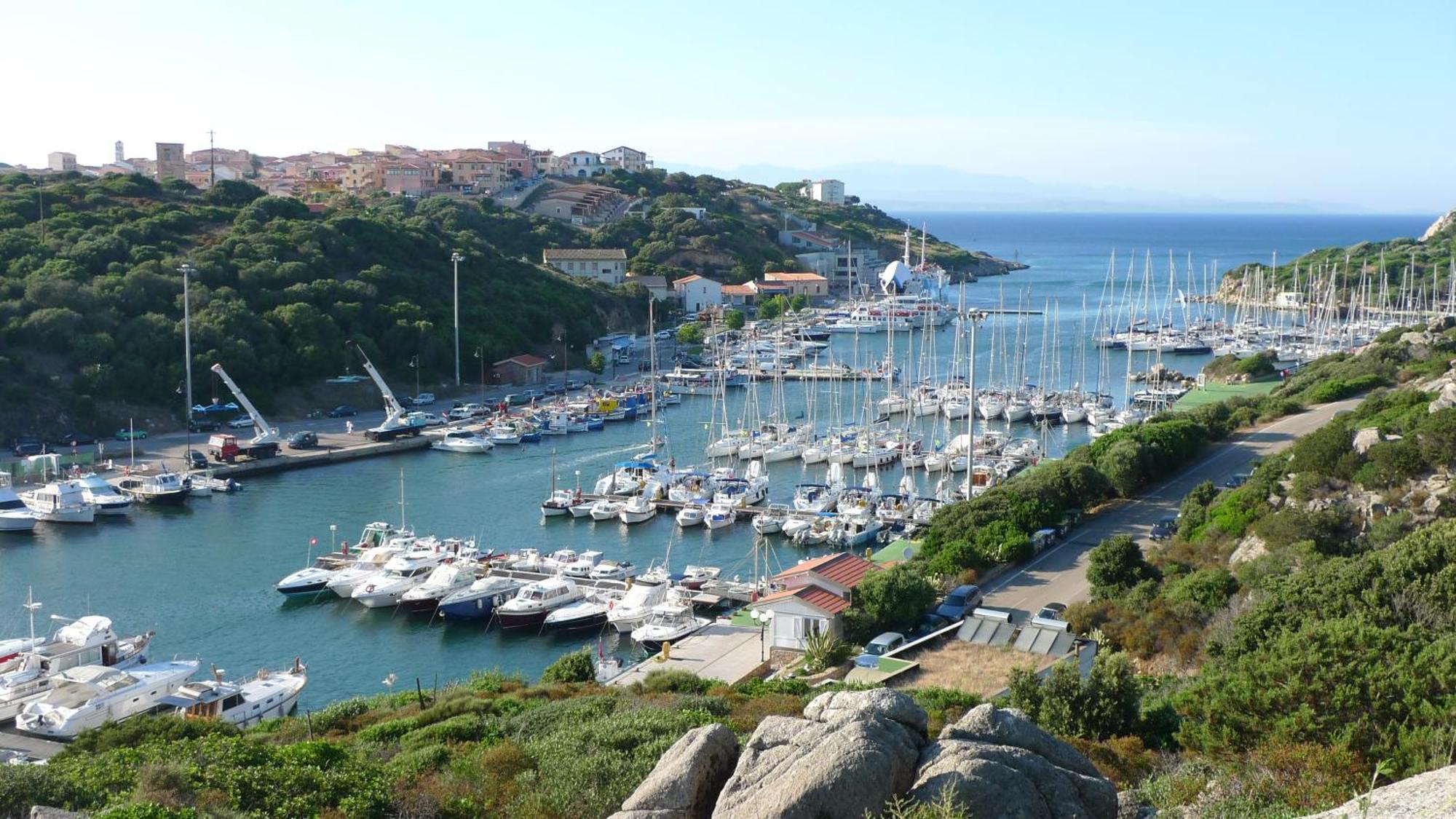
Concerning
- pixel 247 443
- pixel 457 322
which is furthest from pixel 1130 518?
pixel 457 322

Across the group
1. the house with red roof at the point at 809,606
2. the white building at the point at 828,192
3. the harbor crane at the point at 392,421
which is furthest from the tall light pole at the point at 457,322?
the white building at the point at 828,192

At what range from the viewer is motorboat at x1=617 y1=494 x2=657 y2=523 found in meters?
27.9

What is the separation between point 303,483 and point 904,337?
39868 millimetres

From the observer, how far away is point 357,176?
8475 centimetres

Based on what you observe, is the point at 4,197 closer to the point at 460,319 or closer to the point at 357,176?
the point at 460,319

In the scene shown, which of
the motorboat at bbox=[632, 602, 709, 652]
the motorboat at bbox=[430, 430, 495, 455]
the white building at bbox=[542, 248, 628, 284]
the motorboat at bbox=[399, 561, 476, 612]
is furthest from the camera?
the white building at bbox=[542, 248, 628, 284]

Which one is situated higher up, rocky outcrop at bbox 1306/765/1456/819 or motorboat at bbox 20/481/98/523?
rocky outcrop at bbox 1306/765/1456/819

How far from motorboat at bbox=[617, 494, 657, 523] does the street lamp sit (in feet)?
31.2

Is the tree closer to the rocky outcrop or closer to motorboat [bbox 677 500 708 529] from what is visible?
the rocky outcrop

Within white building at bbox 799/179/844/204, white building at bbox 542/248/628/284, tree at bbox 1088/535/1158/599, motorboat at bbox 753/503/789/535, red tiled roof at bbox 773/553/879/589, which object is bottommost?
motorboat at bbox 753/503/789/535

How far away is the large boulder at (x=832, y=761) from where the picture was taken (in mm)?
5930

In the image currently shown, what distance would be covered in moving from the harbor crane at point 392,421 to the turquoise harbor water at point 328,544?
122cm

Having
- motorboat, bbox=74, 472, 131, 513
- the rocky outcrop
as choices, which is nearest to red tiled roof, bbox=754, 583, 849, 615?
the rocky outcrop

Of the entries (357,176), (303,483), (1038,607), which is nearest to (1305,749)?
(1038,607)
